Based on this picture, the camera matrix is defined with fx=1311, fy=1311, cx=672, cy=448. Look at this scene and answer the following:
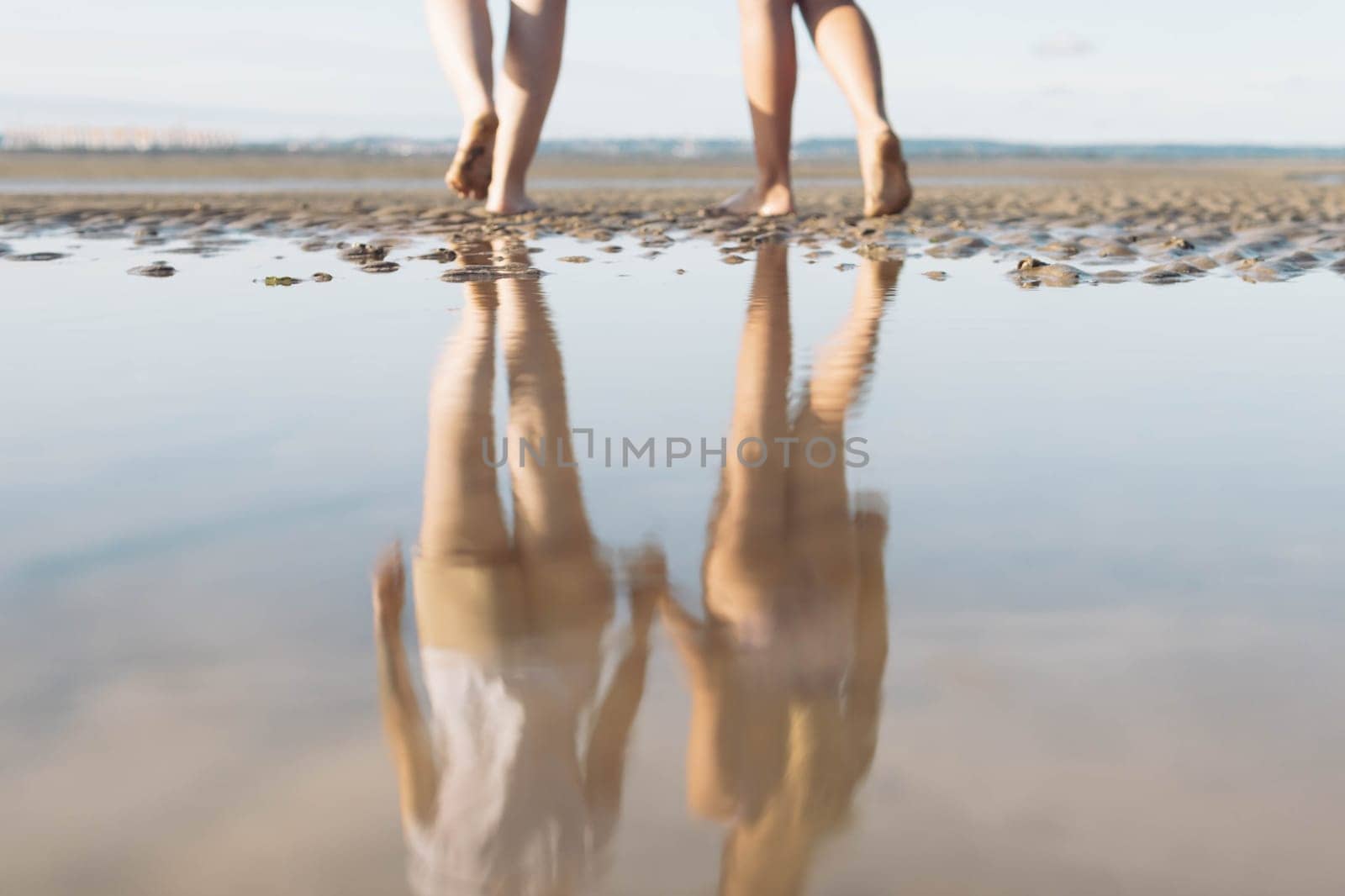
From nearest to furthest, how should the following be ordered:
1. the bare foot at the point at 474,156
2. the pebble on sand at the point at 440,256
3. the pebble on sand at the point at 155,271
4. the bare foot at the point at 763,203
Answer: the pebble on sand at the point at 155,271 → the pebble on sand at the point at 440,256 → the bare foot at the point at 474,156 → the bare foot at the point at 763,203

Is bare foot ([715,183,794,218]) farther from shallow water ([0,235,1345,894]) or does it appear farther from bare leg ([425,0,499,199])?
shallow water ([0,235,1345,894])

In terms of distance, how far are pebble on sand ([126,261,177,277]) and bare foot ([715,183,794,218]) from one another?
8.02ft

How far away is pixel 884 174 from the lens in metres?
4.67

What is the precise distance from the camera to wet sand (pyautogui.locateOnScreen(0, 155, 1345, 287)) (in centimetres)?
395

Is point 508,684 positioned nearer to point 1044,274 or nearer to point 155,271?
point 1044,274

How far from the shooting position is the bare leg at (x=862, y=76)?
4586mm

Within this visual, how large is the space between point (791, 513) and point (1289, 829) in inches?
26.1

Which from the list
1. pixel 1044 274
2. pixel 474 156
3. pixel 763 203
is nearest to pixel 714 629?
pixel 1044 274

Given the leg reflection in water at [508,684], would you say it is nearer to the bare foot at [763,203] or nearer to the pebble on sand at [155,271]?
the pebble on sand at [155,271]

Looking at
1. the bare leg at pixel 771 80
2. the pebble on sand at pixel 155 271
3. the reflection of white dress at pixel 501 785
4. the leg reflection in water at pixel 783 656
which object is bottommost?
the reflection of white dress at pixel 501 785

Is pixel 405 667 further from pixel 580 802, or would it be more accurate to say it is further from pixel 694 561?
pixel 694 561

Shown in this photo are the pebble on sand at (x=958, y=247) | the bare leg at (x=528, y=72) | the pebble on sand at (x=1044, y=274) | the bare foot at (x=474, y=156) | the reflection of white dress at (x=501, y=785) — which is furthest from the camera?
the bare leg at (x=528, y=72)

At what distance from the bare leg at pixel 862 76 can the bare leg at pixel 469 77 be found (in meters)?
1.20

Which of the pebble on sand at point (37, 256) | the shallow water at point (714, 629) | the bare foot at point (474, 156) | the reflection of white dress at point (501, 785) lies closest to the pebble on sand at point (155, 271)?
the pebble on sand at point (37, 256)
